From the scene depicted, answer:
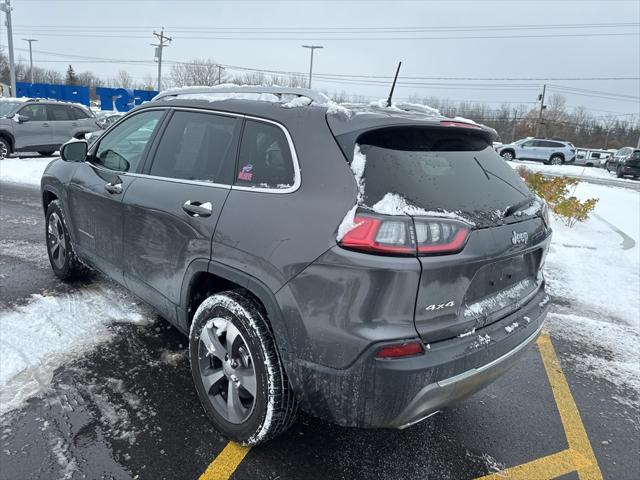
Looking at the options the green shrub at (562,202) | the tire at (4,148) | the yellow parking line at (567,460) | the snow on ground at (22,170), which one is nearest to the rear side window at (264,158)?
the yellow parking line at (567,460)

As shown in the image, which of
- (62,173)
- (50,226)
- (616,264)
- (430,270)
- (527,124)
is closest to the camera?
(430,270)

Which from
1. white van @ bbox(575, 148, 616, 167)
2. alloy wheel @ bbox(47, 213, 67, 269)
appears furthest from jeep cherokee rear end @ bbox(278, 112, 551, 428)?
white van @ bbox(575, 148, 616, 167)

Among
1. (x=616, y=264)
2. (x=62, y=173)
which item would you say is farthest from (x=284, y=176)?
(x=616, y=264)

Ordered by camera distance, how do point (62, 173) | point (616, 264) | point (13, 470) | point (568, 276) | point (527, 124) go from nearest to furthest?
point (13, 470), point (62, 173), point (568, 276), point (616, 264), point (527, 124)

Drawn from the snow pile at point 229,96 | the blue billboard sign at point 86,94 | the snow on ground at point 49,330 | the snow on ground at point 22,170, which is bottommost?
the snow on ground at point 49,330

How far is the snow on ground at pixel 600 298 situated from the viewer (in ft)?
12.4

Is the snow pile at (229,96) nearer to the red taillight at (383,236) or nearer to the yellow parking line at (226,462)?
the red taillight at (383,236)

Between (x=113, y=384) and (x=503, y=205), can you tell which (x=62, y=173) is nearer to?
(x=113, y=384)

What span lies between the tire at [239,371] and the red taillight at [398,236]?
27.1 inches

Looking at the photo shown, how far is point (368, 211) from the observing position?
1931 millimetres

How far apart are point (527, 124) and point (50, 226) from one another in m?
66.1

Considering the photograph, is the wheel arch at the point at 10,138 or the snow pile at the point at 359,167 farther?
the wheel arch at the point at 10,138

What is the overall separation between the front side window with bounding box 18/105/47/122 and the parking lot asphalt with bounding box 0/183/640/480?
12964 mm

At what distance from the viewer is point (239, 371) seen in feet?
7.89
